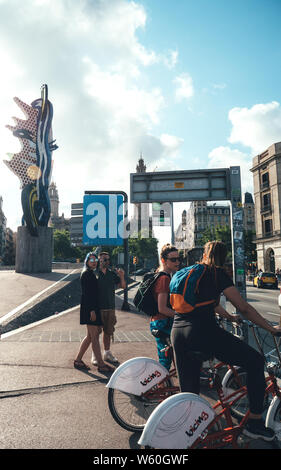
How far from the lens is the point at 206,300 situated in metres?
2.55

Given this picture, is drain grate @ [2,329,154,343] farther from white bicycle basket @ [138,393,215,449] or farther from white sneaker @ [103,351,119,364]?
white bicycle basket @ [138,393,215,449]

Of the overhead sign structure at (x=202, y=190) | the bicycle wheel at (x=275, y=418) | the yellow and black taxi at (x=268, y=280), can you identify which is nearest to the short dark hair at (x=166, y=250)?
the bicycle wheel at (x=275, y=418)

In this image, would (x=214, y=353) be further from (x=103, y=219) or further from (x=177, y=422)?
(x=103, y=219)

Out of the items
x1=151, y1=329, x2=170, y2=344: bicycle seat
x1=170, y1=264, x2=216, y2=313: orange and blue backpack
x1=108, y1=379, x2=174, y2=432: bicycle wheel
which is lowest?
x1=108, y1=379, x2=174, y2=432: bicycle wheel

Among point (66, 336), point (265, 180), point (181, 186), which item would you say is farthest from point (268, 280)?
point (265, 180)

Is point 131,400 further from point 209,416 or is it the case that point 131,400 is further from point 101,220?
point 101,220

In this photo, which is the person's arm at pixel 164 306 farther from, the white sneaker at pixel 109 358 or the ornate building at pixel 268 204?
the ornate building at pixel 268 204

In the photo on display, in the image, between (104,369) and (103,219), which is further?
(103,219)

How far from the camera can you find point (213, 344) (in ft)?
8.32

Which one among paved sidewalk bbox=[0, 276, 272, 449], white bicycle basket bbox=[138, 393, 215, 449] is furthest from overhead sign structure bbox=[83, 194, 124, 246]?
white bicycle basket bbox=[138, 393, 215, 449]

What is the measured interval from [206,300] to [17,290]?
47.4ft

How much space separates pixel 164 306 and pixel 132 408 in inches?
41.3

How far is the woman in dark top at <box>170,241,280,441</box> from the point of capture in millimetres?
2539

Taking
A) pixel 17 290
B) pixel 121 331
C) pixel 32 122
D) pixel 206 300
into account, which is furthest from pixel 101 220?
pixel 32 122
